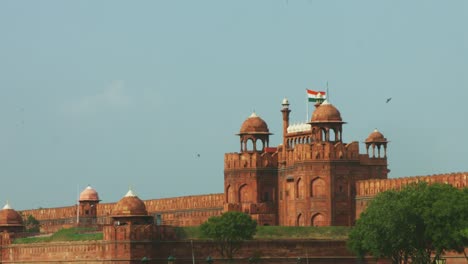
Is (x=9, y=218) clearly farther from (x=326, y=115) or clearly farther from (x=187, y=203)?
(x=326, y=115)

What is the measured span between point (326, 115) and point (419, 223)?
67.3 ft

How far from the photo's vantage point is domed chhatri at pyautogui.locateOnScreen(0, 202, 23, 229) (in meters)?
111

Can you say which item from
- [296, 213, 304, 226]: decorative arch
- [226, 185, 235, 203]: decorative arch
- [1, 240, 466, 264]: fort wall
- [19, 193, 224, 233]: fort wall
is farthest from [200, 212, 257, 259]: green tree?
[226, 185, 235, 203]: decorative arch

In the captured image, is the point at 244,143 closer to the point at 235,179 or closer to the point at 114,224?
the point at 235,179

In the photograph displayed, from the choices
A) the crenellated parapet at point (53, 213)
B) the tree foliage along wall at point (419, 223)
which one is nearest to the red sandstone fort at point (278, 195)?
the tree foliage along wall at point (419, 223)

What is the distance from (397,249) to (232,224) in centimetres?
1360

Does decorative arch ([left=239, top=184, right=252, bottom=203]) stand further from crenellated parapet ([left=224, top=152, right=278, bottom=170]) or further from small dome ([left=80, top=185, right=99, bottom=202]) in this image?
small dome ([left=80, top=185, right=99, bottom=202])

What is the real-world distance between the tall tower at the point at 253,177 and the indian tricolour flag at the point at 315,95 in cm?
498

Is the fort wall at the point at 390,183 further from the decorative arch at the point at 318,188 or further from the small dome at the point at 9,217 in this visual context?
the small dome at the point at 9,217

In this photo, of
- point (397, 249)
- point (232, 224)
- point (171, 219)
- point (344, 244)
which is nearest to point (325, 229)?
point (344, 244)

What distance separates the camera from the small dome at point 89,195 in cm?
12988

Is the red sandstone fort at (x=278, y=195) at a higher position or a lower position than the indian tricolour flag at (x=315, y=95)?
lower

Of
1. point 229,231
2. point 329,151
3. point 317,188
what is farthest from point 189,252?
point 329,151

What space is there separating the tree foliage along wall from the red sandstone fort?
1003cm
